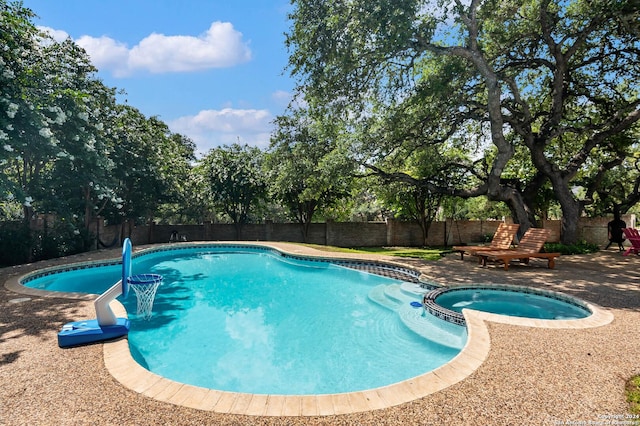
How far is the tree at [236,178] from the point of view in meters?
19.6

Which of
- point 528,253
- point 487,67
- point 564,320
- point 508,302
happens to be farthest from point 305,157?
point 564,320

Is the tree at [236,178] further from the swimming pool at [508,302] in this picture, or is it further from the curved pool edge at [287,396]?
the curved pool edge at [287,396]

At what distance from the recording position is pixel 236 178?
19500mm

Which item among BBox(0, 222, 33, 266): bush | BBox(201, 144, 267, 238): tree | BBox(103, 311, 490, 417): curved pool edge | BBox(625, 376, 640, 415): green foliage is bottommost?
BBox(103, 311, 490, 417): curved pool edge

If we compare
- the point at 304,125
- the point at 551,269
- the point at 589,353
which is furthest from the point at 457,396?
the point at 304,125

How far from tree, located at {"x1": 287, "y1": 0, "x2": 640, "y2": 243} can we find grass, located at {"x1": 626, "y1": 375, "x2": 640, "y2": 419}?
8753 mm

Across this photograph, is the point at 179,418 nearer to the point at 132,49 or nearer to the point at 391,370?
the point at 391,370

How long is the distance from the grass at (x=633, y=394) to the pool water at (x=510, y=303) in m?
3.45

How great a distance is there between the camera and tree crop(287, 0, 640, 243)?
10188 mm

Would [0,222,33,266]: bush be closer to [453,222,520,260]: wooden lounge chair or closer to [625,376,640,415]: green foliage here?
[453,222,520,260]: wooden lounge chair

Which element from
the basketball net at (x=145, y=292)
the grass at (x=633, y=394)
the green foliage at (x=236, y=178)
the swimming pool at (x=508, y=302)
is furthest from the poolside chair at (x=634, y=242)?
the green foliage at (x=236, y=178)

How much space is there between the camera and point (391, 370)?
4.87 meters

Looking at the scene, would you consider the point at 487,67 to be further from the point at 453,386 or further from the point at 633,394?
the point at 453,386

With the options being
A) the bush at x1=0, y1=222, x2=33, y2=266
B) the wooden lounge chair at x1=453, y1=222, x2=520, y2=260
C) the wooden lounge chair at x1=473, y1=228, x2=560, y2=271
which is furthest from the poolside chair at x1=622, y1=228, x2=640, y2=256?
the bush at x1=0, y1=222, x2=33, y2=266
